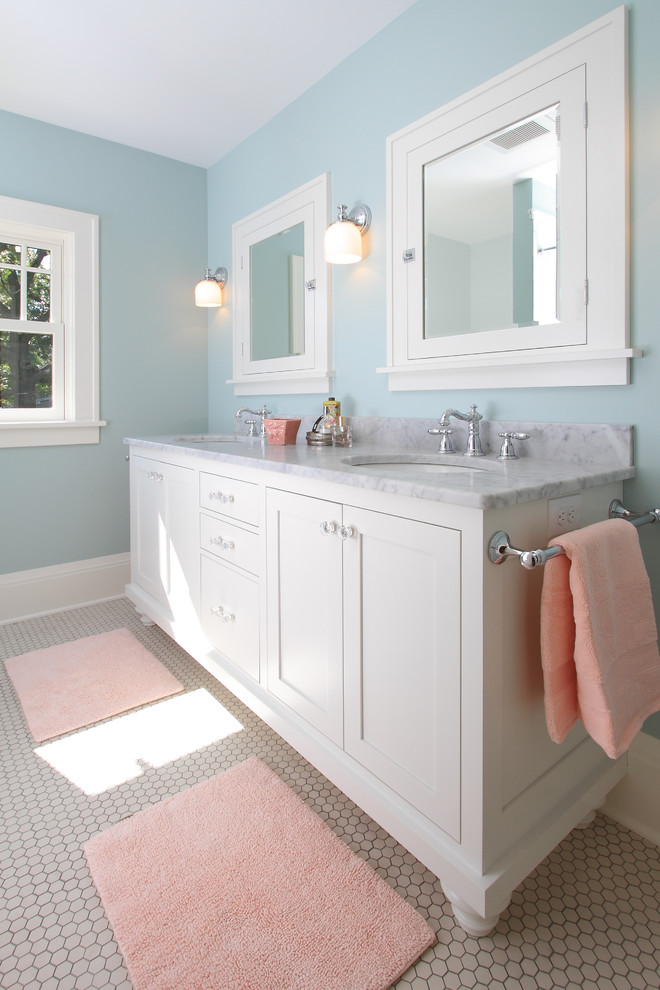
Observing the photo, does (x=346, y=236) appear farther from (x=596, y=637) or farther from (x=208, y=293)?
(x=596, y=637)

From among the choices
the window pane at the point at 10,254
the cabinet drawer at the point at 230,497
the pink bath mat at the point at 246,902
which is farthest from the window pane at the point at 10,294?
the pink bath mat at the point at 246,902

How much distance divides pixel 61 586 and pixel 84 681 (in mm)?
922

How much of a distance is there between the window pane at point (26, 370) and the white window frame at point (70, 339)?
3 cm

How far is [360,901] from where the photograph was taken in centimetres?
116

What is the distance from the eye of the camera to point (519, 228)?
1552 mm

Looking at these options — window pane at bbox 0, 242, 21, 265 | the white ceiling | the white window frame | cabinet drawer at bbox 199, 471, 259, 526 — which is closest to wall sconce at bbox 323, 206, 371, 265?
the white ceiling

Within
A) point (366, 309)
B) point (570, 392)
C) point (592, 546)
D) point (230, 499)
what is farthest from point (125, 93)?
point (592, 546)

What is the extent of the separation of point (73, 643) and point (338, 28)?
8.69ft

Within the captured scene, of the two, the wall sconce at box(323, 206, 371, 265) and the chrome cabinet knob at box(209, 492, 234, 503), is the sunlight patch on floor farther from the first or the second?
the wall sconce at box(323, 206, 371, 265)

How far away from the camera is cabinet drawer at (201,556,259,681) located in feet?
5.72

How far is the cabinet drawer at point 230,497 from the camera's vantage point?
171 centimetres

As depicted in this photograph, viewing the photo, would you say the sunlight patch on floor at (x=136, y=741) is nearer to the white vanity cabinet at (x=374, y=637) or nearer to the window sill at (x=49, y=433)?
the white vanity cabinet at (x=374, y=637)

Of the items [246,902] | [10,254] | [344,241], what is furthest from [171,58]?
[246,902]

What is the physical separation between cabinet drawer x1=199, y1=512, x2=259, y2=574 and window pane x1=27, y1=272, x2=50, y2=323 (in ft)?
5.21
